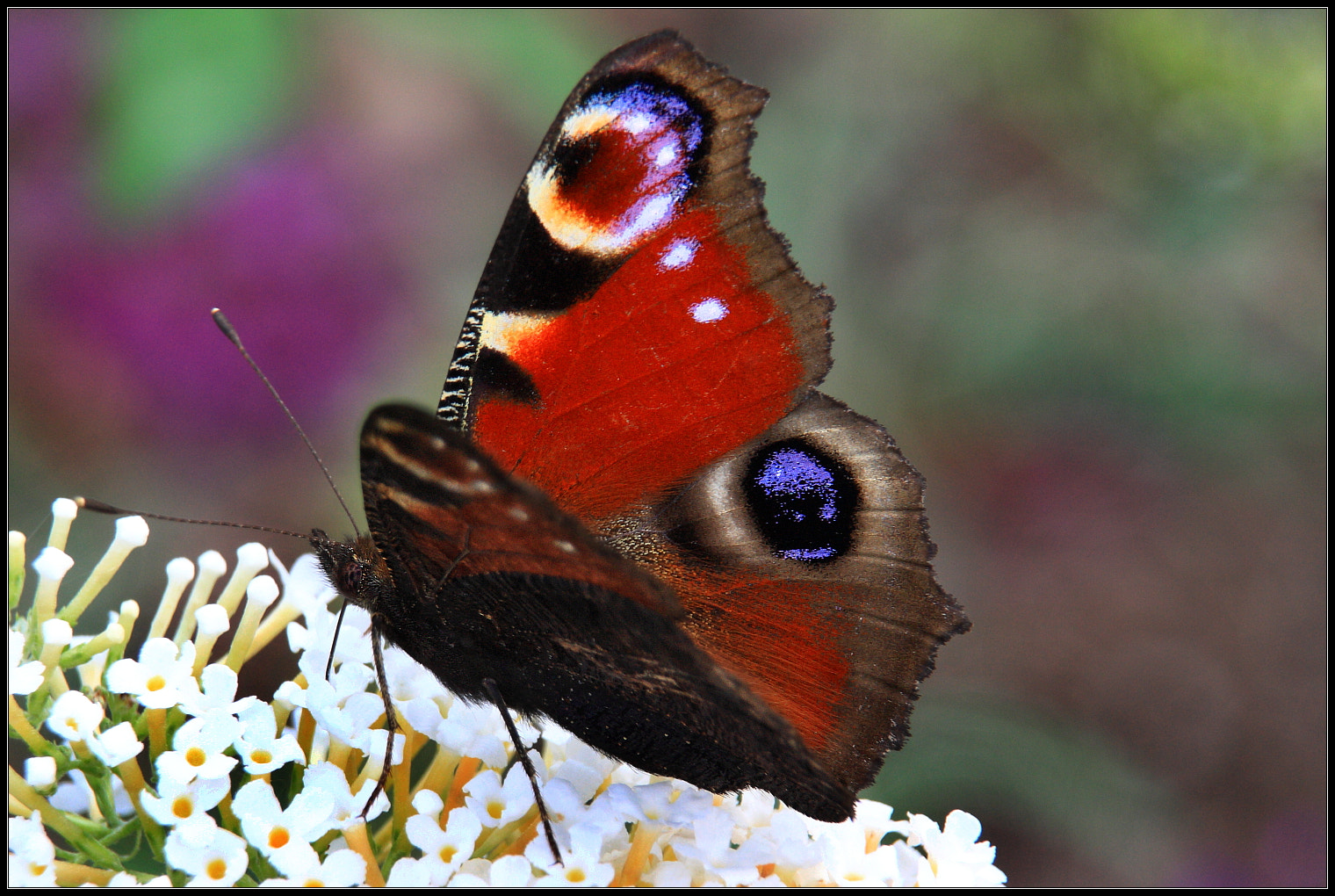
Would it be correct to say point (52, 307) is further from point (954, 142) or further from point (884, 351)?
point (954, 142)

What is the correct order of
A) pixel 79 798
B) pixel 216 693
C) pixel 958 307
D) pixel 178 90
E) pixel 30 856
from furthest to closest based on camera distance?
pixel 958 307 → pixel 178 90 → pixel 79 798 → pixel 216 693 → pixel 30 856

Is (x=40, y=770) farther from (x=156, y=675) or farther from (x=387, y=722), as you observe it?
(x=387, y=722)

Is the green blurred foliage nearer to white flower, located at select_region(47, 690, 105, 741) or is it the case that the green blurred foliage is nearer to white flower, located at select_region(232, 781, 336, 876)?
white flower, located at select_region(47, 690, 105, 741)

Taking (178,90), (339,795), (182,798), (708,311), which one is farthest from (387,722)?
(178,90)

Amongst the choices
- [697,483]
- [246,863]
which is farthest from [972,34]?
[246,863]

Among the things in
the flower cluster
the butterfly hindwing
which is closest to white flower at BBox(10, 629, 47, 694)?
the flower cluster
